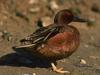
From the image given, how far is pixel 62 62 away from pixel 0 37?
60.0 inches

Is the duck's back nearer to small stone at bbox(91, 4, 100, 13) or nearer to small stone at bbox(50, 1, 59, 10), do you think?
small stone at bbox(50, 1, 59, 10)

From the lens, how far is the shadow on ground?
28.3 feet

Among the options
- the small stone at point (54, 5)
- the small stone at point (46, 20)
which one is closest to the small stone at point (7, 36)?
the small stone at point (46, 20)

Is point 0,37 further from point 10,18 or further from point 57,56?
point 57,56

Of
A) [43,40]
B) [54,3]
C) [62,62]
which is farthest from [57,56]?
[54,3]

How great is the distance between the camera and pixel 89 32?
1177 centimetres

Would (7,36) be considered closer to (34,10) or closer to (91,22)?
(34,10)

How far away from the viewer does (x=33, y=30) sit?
35.4 feet

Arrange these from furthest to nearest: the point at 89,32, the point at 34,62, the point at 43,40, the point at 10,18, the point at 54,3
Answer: the point at 54,3 < the point at 89,32 < the point at 10,18 < the point at 34,62 < the point at 43,40

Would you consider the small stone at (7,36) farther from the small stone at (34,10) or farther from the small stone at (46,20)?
the small stone at (34,10)

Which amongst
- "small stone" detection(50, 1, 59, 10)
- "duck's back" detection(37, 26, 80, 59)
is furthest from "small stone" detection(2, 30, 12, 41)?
"small stone" detection(50, 1, 59, 10)

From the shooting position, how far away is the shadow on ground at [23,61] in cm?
863

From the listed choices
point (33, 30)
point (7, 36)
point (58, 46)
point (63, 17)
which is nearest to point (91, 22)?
A: point (33, 30)

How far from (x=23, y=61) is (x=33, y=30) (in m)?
2.10
